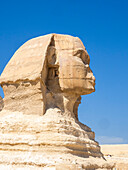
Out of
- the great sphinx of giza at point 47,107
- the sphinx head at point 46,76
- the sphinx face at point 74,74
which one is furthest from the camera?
the sphinx face at point 74,74

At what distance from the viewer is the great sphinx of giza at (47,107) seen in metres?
9.46

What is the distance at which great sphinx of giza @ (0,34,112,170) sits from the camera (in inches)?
372

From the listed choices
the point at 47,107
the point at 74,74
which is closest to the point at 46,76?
the point at 74,74

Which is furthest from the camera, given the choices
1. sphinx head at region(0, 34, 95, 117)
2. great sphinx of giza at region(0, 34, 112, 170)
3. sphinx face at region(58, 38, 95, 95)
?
sphinx face at region(58, 38, 95, 95)

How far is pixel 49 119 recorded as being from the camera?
10.1 metres

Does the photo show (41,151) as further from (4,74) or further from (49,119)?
(4,74)

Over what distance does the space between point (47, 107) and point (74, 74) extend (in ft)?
5.24

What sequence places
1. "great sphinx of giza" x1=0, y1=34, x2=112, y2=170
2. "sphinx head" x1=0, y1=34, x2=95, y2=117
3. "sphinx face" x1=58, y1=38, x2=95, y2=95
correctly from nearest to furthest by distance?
"great sphinx of giza" x1=0, y1=34, x2=112, y2=170
"sphinx head" x1=0, y1=34, x2=95, y2=117
"sphinx face" x1=58, y1=38, x2=95, y2=95

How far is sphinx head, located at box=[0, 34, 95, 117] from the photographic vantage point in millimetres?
10766

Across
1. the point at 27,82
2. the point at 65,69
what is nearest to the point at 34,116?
the point at 27,82

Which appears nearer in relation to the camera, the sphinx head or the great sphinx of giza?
the great sphinx of giza

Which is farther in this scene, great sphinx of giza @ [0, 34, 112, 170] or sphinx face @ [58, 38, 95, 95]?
sphinx face @ [58, 38, 95, 95]

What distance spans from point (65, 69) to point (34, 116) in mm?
2188

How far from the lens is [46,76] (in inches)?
456
